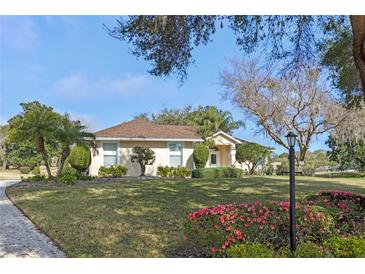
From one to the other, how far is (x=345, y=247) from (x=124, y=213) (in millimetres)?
4370

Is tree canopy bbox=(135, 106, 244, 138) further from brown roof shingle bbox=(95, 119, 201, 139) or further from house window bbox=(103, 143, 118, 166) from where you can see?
house window bbox=(103, 143, 118, 166)

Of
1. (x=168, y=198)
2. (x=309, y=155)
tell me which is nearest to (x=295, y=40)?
(x=168, y=198)

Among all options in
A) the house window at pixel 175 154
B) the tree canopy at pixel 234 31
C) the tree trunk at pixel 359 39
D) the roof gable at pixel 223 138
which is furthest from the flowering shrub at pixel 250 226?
the roof gable at pixel 223 138

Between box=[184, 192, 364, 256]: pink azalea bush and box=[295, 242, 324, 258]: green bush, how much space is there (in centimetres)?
24

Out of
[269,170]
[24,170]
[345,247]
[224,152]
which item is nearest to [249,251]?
[345,247]

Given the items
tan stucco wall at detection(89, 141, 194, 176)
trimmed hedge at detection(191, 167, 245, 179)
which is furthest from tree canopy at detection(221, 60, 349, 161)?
trimmed hedge at detection(191, 167, 245, 179)

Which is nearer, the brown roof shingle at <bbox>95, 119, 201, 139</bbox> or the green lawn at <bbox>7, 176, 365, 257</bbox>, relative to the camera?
the green lawn at <bbox>7, 176, 365, 257</bbox>

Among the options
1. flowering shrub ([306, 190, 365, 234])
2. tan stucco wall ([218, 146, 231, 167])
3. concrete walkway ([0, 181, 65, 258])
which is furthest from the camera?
tan stucco wall ([218, 146, 231, 167])

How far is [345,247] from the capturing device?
392 cm

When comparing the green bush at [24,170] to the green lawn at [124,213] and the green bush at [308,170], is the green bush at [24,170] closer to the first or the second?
the green lawn at [124,213]

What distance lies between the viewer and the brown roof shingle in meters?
17.4

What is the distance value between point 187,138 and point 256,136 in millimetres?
5788
